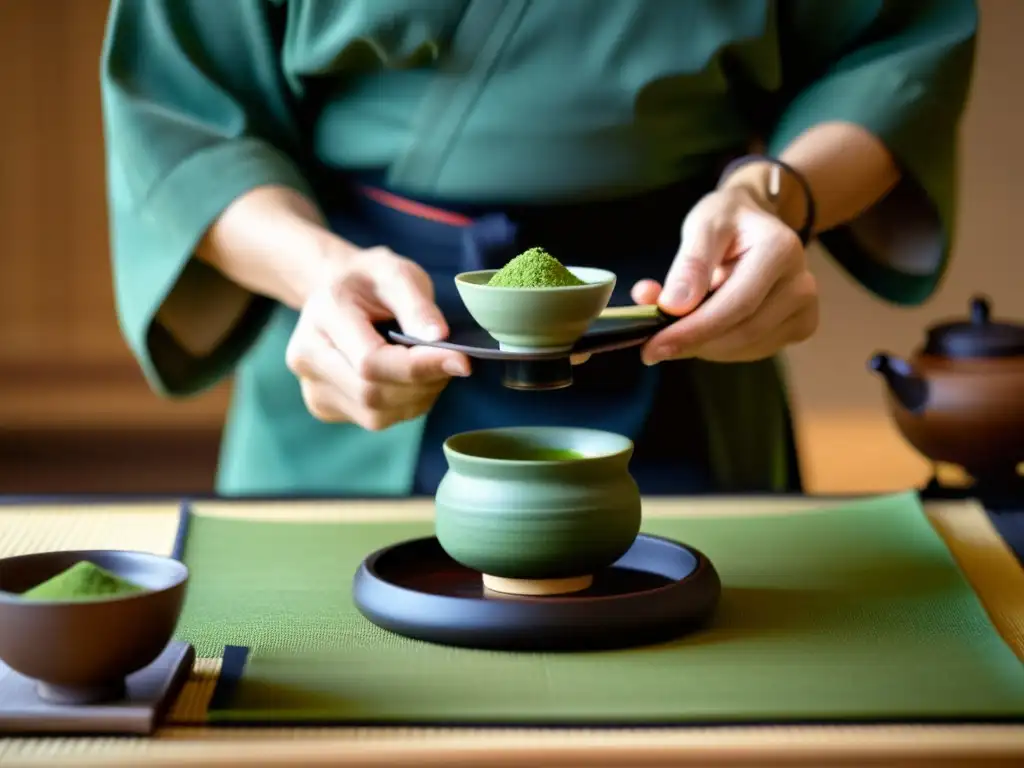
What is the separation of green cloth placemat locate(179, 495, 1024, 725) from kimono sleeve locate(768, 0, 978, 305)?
0.40m

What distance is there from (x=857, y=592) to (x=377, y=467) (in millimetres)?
584

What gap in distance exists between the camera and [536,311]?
3.14 ft

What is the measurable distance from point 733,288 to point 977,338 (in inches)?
12.7

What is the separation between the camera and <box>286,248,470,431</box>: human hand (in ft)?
3.46

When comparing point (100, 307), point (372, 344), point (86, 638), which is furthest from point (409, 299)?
point (100, 307)

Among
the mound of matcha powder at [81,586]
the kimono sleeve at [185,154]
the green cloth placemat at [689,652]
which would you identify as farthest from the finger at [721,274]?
the mound of matcha powder at [81,586]

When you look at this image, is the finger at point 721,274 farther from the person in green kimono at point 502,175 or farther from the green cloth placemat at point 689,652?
the green cloth placemat at point 689,652

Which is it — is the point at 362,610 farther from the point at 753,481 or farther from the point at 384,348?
the point at 753,481

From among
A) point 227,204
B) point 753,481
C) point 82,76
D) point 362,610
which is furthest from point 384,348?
point 82,76

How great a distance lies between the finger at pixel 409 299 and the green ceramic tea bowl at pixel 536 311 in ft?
0.14

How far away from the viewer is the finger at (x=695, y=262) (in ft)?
3.58

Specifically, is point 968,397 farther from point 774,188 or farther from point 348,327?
point 348,327

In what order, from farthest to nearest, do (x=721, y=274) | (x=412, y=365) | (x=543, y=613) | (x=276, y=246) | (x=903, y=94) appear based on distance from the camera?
(x=903, y=94)
(x=276, y=246)
(x=721, y=274)
(x=412, y=365)
(x=543, y=613)

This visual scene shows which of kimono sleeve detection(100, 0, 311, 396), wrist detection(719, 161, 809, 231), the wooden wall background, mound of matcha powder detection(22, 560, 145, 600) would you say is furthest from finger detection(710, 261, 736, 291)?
the wooden wall background
